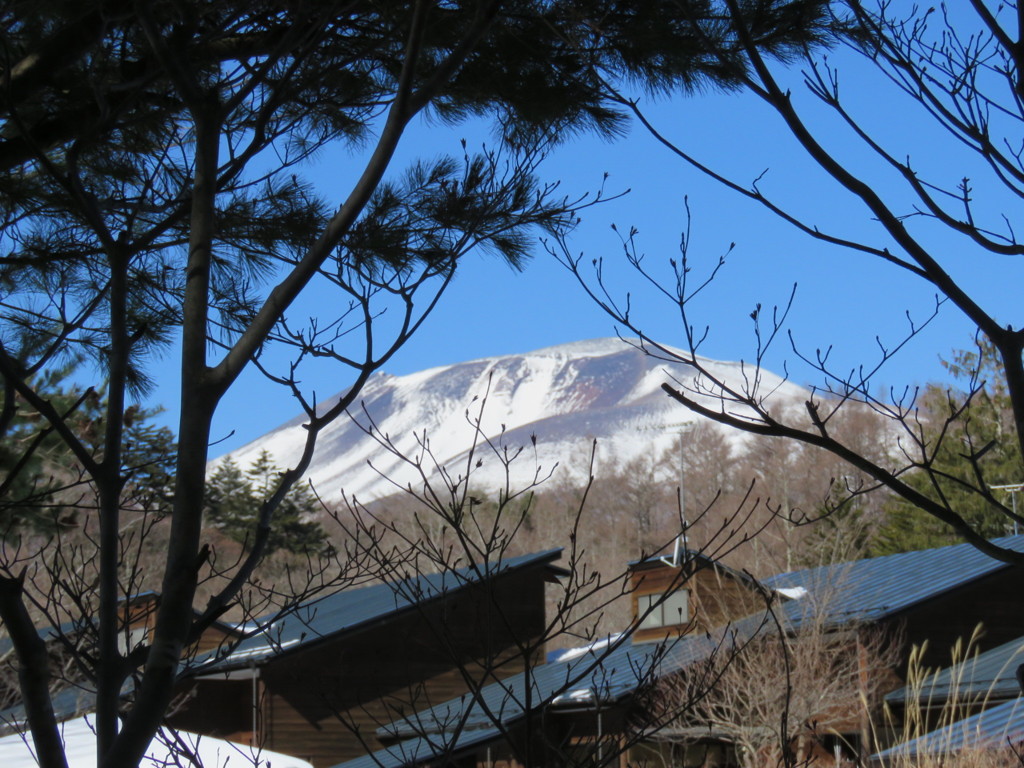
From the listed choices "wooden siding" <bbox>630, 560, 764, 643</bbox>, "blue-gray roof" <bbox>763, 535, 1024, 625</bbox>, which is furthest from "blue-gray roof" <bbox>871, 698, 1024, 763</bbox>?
"wooden siding" <bbox>630, 560, 764, 643</bbox>

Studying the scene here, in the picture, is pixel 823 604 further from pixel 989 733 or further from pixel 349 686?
pixel 349 686

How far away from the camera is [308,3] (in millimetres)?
3092

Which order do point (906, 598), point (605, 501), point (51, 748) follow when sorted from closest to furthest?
point (51, 748), point (906, 598), point (605, 501)

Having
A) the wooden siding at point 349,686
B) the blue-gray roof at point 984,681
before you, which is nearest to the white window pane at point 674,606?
the wooden siding at point 349,686

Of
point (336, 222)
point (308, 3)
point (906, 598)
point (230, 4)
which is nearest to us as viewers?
point (336, 222)

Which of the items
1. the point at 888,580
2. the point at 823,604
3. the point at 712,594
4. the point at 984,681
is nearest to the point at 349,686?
the point at 712,594

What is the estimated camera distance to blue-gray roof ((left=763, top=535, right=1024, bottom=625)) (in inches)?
618

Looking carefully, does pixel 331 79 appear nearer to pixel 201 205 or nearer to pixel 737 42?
pixel 737 42

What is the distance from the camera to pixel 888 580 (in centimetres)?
1819

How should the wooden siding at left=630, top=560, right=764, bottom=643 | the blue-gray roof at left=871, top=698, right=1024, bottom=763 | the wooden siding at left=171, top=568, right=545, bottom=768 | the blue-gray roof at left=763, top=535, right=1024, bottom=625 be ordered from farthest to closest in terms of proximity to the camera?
Result: the wooden siding at left=171, top=568, right=545, bottom=768, the wooden siding at left=630, top=560, right=764, bottom=643, the blue-gray roof at left=763, top=535, right=1024, bottom=625, the blue-gray roof at left=871, top=698, right=1024, bottom=763

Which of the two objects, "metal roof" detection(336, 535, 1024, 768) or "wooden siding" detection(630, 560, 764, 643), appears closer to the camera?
"metal roof" detection(336, 535, 1024, 768)

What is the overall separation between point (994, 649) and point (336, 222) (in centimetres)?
1691

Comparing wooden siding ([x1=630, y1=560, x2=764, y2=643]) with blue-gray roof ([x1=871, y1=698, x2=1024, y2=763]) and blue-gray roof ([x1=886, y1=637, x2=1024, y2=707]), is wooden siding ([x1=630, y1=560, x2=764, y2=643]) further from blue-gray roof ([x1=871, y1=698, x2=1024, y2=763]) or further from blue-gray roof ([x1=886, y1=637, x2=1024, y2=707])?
blue-gray roof ([x1=871, y1=698, x2=1024, y2=763])

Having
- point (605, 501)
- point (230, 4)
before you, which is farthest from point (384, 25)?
point (605, 501)
